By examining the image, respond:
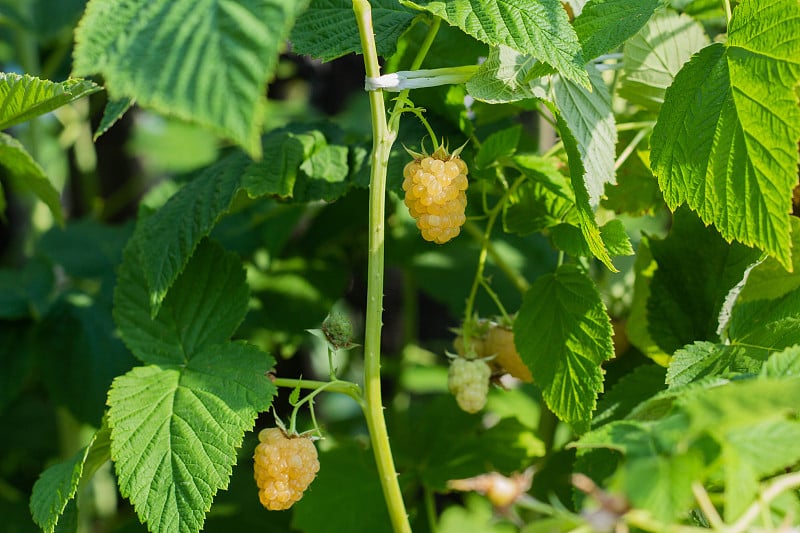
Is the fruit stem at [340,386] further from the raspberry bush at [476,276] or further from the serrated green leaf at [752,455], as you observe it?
the serrated green leaf at [752,455]

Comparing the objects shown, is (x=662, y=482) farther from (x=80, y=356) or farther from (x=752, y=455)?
(x=80, y=356)

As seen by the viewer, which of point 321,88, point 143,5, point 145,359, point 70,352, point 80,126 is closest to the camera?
point 143,5

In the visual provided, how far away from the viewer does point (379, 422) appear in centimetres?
78

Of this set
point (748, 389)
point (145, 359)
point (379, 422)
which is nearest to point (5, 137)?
point (145, 359)

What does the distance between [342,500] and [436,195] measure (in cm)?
50

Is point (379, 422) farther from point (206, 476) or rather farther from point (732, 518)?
point (732, 518)

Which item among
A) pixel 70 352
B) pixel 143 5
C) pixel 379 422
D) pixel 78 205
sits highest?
pixel 143 5

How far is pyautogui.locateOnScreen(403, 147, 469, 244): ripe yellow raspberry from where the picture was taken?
2.47 feet

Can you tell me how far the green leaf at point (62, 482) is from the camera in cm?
81

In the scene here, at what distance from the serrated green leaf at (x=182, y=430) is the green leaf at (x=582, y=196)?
1.12 ft

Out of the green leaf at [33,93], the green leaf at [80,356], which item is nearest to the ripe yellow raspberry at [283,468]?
the green leaf at [33,93]

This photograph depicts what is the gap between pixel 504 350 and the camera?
101 cm

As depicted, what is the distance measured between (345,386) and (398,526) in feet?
0.50

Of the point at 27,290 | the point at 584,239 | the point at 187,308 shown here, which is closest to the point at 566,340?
the point at 584,239
